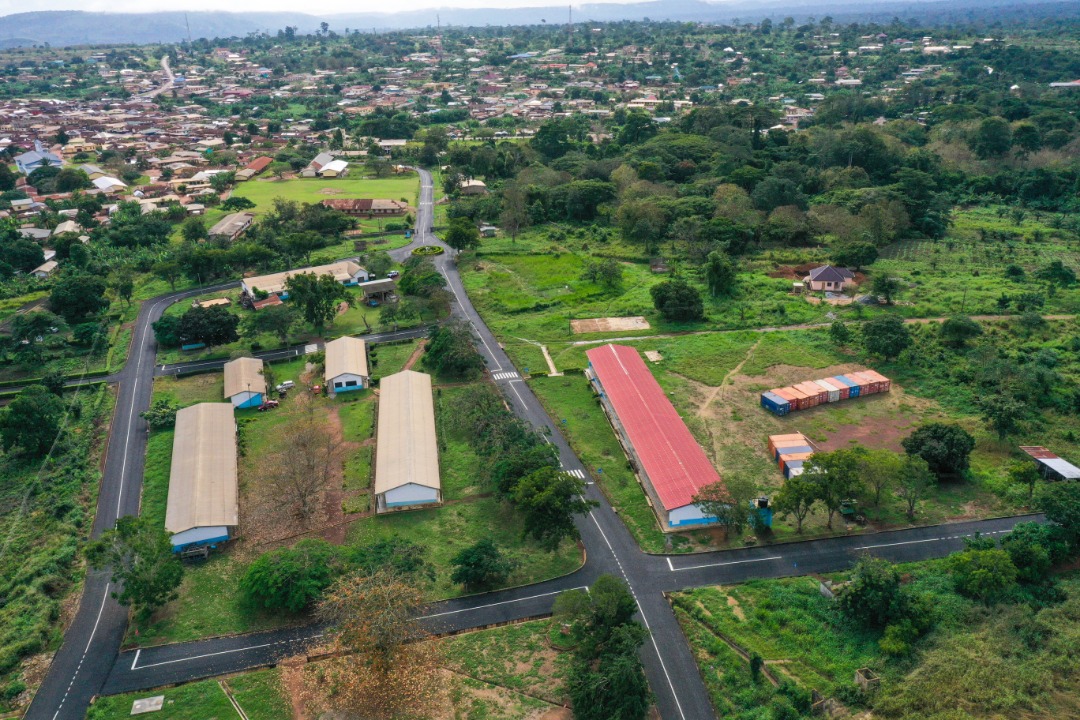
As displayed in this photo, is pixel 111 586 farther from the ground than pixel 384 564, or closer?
closer

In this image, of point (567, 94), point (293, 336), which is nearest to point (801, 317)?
point (293, 336)

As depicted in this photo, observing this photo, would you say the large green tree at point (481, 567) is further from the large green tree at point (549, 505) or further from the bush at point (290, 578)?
the bush at point (290, 578)

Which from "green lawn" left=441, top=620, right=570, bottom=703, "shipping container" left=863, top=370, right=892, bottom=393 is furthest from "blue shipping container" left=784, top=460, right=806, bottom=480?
"green lawn" left=441, top=620, right=570, bottom=703

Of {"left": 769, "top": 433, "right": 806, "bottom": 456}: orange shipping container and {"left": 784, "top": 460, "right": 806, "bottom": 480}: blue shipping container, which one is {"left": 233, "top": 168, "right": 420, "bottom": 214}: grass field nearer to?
{"left": 769, "top": 433, "right": 806, "bottom": 456}: orange shipping container

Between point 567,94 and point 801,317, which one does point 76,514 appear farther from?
point 567,94

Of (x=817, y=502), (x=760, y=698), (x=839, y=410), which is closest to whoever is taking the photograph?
(x=760, y=698)

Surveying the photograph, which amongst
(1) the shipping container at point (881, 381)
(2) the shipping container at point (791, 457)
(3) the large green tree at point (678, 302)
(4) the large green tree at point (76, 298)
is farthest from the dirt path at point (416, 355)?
(1) the shipping container at point (881, 381)

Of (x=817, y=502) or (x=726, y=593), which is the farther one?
(x=817, y=502)
